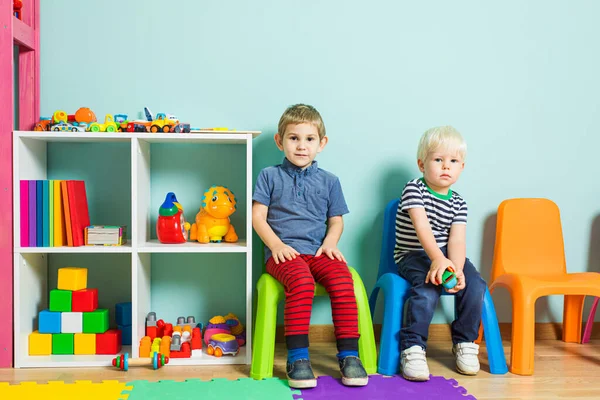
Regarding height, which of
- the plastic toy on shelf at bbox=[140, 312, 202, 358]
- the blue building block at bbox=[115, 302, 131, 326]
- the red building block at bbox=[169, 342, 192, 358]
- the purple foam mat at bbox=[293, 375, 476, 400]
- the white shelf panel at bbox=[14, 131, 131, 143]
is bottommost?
the purple foam mat at bbox=[293, 375, 476, 400]

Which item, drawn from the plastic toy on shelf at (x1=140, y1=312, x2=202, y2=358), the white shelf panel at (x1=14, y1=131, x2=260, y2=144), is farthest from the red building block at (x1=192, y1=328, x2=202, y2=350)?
the white shelf panel at (x1=14, y1=131, x2=260, y2=144)

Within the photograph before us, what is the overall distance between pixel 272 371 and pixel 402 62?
133 cm

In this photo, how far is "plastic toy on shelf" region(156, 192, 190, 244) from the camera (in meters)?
2.07

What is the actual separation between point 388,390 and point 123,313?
105 cm

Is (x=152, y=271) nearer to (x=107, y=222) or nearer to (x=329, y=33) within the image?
(x=107, y=222)

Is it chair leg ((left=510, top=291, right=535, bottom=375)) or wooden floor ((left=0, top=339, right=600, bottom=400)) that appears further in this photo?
chair leg ((left=510, top=291, right=535, bottom=375))

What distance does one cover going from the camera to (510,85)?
2404mm

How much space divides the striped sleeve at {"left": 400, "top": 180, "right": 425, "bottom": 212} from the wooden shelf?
1.50 m

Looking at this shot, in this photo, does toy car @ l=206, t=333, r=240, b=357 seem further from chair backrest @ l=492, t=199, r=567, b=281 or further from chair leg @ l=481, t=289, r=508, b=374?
chair backrest @ l=492, t=199, r=567, b=281

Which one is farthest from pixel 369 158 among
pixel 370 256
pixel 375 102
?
pixel 370 256

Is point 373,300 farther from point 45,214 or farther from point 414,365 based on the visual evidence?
point 45,214

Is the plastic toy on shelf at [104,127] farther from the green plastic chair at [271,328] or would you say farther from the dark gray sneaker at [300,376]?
the dark gray sneaker at [300,376]

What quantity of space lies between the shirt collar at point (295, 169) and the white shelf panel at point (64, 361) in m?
0.92

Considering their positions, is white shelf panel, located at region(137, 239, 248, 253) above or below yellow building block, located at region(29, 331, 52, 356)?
above
